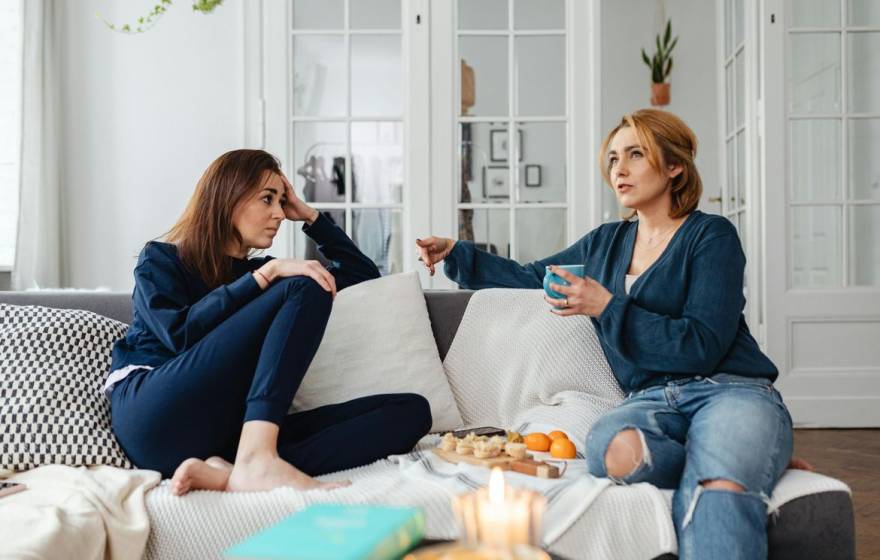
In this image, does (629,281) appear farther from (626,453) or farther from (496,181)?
(496,181)

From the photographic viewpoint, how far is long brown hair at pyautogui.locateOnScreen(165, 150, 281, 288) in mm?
1938

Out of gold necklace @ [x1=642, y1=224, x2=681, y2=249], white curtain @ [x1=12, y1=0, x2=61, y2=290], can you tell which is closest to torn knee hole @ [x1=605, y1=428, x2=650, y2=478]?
gold necklace @ [x1=642, y1=224, x2=681, y2=249]

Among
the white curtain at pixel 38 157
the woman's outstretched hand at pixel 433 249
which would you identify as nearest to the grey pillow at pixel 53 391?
the woman's outstretched hand at pixel 433 249

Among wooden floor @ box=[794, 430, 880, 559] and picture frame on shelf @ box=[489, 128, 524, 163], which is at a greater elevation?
picture frame on shelf @ box=[489, 128, 524, 163]

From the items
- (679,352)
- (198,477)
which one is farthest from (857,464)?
(198,477)

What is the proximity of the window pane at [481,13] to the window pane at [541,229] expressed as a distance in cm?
98

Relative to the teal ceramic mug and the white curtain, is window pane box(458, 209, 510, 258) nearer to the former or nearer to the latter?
the white curtain

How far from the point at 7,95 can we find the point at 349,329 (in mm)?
2741

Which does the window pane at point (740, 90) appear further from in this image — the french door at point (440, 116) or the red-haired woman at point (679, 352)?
the red-haired woman at point (679, 352)

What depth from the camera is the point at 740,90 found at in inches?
183

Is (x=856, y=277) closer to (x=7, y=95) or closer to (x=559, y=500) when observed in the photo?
(x=559, y=500)

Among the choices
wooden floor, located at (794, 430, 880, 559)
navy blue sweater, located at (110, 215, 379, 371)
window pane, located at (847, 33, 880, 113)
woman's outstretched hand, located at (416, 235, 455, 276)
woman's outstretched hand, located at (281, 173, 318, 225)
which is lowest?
wooden floor, located at (794, 430, 880, 559)

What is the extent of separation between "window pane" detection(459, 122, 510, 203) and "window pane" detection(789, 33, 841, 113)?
5.02 feet

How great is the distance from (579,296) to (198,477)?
0.85 meters
